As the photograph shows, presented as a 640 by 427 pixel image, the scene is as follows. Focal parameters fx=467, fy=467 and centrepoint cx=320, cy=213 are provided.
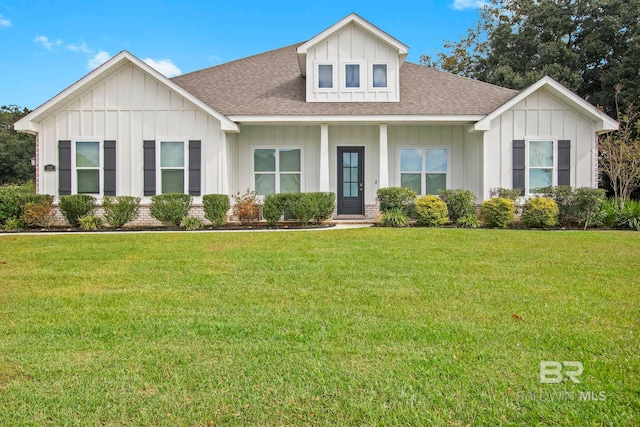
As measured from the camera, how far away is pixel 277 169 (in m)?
16.2

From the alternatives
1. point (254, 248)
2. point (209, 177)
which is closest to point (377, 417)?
point (254, 248)

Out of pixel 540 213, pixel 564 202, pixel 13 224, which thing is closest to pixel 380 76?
pixel 540 213

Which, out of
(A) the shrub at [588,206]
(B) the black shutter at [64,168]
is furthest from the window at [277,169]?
(A) the shrub at [588,206]

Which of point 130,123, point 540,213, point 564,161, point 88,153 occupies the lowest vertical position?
point 540,213

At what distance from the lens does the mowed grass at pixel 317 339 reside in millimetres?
2965

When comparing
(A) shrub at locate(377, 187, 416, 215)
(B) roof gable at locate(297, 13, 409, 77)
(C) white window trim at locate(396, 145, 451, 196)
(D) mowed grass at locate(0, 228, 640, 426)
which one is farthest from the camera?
(C) white window trim at locate(396, 145, 451, 196)

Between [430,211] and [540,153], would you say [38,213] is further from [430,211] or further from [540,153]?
[540,153]

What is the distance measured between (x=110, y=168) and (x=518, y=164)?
1281cm

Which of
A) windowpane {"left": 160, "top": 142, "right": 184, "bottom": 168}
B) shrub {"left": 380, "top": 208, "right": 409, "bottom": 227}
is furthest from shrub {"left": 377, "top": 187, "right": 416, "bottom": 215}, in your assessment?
windowpane {"left": 160, "top": 142, "right": 184, "bottom": 168}

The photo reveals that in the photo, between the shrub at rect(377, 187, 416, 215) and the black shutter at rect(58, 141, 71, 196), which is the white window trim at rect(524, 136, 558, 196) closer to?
the shrub at rect(377, 187, 416, 215)

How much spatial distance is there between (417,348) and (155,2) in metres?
20.2

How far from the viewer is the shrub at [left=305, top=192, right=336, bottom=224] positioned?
42.5ft

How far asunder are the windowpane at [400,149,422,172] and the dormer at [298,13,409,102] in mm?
1931

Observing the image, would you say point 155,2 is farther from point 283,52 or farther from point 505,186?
point 505,186
